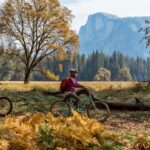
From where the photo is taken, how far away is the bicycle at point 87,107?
1603cm

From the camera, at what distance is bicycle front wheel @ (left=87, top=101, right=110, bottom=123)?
631 inches

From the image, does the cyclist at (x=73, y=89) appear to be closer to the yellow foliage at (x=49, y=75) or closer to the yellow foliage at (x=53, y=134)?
the yellow foliage at (x=53, y=134)

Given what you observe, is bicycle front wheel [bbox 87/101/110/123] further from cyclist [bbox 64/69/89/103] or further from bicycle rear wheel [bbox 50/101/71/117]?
bicycle rear wheel [bbox 50/101/71/117]

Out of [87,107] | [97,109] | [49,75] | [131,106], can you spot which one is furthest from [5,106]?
[49,75]

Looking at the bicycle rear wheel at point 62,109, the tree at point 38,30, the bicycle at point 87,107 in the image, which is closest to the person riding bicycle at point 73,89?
the bicycle at point 87,107

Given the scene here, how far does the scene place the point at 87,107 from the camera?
16.2 m

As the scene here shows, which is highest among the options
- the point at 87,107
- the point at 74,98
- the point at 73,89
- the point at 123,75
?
the point at 123,75

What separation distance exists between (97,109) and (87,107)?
0.45 meters

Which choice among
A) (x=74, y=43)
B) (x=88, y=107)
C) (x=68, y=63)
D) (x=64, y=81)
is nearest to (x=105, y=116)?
(x=88, y=107)

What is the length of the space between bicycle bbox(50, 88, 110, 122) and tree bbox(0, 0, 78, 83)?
113 ft

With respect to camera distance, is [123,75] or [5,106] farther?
[123,75]

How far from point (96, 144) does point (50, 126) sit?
89 cm

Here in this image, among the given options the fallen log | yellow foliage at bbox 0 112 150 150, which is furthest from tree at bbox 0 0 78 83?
yellow foliage at bbox 0 112 150 150

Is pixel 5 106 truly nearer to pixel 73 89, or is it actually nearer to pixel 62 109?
pixel 62 109
